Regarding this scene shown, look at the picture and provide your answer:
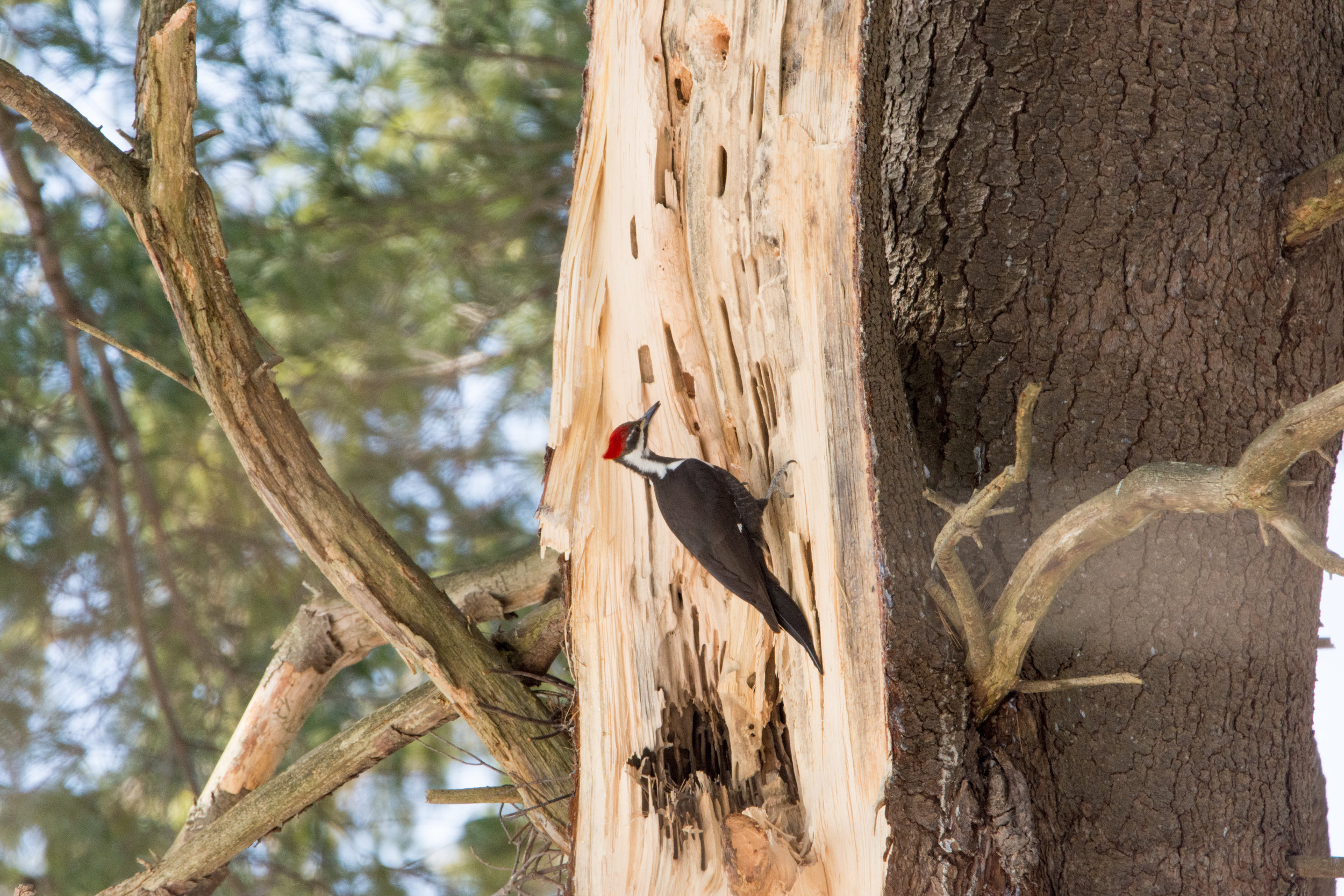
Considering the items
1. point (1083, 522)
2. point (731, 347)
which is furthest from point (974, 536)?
point (731, 347)

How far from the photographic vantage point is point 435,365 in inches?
187

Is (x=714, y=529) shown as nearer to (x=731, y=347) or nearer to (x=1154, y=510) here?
(x=731, y=347)

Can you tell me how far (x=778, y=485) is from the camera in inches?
77.5

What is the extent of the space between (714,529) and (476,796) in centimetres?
105

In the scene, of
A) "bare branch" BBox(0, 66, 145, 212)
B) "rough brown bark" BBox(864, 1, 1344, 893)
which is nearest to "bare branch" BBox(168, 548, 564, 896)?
"bare branch" BBox(0, 66, 145, 212)

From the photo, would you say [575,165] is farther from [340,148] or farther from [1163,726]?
[340,148]

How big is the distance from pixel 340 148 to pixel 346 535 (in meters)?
2.43

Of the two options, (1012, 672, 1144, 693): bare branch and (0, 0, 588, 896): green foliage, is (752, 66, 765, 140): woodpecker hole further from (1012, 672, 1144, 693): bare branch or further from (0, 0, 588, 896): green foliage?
(0, 0, 588, 896): green foliage

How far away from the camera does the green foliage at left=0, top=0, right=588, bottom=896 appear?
3.94m

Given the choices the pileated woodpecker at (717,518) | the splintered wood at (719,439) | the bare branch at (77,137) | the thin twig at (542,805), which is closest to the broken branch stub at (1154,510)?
the splintered wood at (719,439)

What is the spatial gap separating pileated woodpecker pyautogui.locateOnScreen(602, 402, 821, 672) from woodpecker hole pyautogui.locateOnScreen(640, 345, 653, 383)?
0.20 ft

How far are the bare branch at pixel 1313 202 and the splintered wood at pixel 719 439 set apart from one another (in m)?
0.86

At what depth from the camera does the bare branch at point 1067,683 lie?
163cm

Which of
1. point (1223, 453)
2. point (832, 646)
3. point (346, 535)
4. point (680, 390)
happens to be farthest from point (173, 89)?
point (1223, 453)
